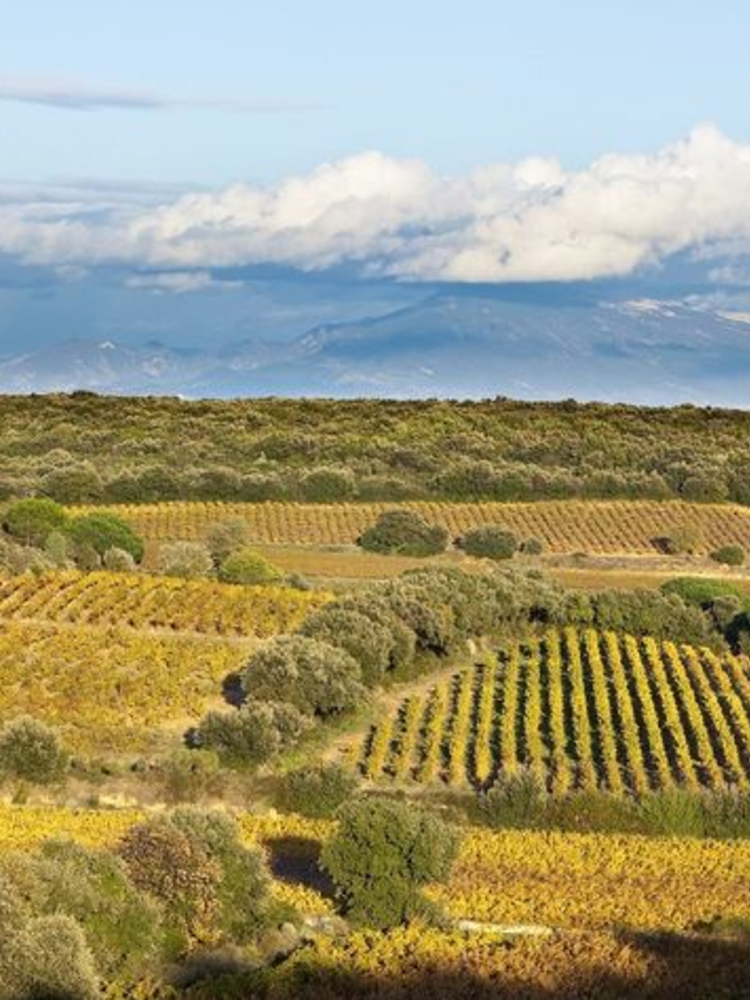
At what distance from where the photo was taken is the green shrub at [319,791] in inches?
1188

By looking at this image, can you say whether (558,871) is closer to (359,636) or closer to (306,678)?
(306,678)

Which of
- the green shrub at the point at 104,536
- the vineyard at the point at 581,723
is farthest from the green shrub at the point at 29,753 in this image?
the green shrub at the point at 104,536

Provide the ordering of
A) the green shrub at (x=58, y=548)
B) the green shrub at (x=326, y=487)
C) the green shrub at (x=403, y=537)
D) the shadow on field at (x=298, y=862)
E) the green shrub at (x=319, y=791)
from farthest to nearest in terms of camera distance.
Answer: the green shrub at (x=326, y=487) < the green shrub at (x=403, y=537) < the green shrub at (x=58, y=548) < the green shrub at (x=319, y=791) < the shadow on field at (x=298, y=862)

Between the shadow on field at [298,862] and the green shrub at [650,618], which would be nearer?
the shadow on field at [298,862]

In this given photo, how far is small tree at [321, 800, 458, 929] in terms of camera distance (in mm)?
19953

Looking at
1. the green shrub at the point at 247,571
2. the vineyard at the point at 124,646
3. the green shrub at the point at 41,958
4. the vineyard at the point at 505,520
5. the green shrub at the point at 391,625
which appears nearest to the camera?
the green shrub at the point at 41,958

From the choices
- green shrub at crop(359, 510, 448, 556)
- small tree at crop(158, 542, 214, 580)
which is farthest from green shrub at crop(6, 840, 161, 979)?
green shrub at crop(359, 510, 448, 556)

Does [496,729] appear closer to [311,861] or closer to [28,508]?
[311,861]

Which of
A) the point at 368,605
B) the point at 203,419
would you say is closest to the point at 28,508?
the point at 368,605

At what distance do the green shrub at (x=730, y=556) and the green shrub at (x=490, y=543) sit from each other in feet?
27.7

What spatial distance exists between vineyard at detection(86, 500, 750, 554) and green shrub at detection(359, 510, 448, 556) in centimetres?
213

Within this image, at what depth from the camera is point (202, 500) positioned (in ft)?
245

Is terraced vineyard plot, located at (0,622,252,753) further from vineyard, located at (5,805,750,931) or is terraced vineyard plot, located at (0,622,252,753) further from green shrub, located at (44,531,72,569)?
green shrub, located at (44,531,72,569)

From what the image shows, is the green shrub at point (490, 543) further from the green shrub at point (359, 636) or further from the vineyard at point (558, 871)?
the vineyard at point (558, 871)
